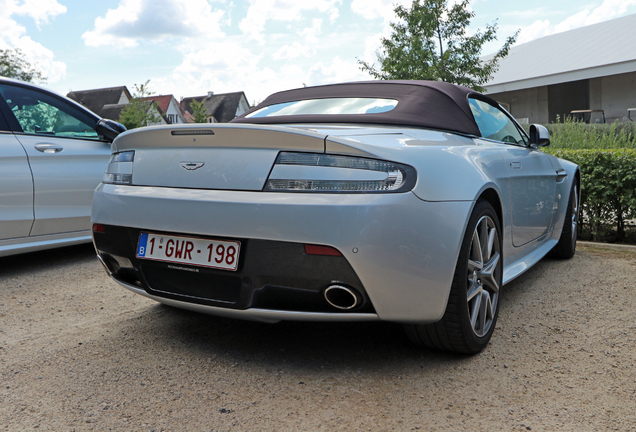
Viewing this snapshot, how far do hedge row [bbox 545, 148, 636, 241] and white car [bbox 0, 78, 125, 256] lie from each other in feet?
15.1

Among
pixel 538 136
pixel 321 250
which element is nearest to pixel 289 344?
pixel 321 250

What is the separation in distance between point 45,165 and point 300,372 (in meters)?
3.10

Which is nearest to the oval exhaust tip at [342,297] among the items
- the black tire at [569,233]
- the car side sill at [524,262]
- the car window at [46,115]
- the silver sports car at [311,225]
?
the silver sports car at [311,225]

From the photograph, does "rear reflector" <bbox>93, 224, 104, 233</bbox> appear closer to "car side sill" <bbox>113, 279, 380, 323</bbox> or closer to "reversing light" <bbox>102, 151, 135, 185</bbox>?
"reversing light" <bbox>102, 151, 135, 185</bbox>

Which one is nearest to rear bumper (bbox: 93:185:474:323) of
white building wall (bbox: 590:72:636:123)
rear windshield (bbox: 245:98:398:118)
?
rear windshield (bbox: 245:98:398:118)

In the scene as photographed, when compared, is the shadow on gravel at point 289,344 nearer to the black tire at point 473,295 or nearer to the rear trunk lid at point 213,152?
the black tire at point 473,295

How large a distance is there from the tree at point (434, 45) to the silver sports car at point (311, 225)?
1594 cm

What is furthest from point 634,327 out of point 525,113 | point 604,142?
point 525,113

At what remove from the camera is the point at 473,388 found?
7.41 ft

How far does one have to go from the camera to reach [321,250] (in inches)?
82.1

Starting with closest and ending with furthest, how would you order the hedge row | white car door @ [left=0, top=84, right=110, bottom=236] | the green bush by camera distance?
white car door @ [left=0, top=84, right=110, bottom=236], the hedge row, the green bush

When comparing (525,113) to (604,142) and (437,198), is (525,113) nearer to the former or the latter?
(604,142)

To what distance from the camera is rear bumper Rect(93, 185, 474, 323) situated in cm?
206

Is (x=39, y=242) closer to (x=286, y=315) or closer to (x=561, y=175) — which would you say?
(x=286, y=315)
